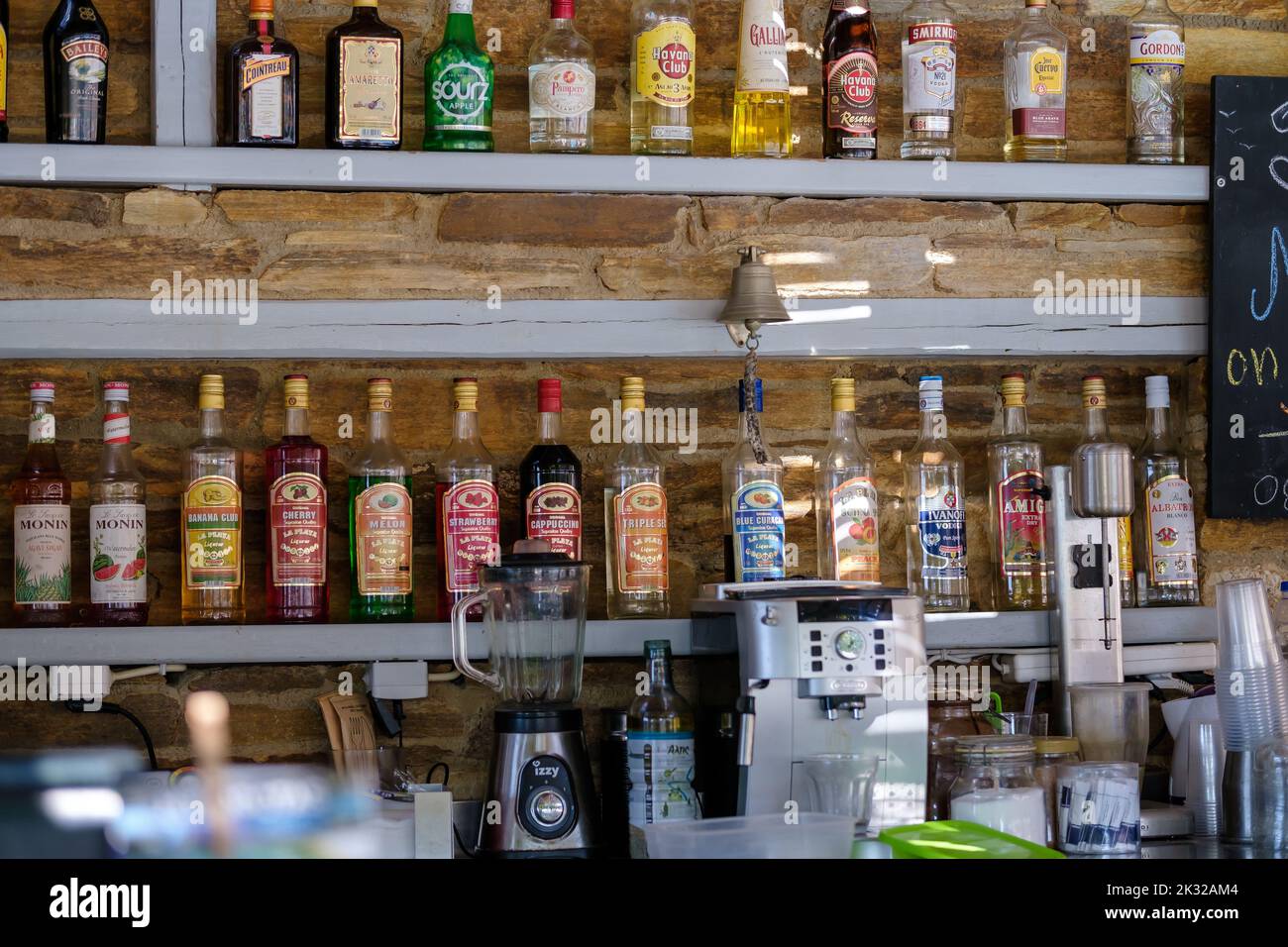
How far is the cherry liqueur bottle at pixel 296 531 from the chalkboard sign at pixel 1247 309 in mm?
1529

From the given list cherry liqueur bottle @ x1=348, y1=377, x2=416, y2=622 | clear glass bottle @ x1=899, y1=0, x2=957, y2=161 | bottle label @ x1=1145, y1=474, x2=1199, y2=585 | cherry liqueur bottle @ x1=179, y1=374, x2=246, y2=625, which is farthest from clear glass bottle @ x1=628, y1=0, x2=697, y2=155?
bottle label @ x1=1145, y1=474, x2=1199, y2=585

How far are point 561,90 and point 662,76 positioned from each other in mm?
171

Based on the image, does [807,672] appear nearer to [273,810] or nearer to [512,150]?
[273,810]

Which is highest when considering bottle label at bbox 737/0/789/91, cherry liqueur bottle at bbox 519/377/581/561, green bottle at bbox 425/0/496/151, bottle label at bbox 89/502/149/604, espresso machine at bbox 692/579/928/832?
bottle label at bbox 737/0/789/91

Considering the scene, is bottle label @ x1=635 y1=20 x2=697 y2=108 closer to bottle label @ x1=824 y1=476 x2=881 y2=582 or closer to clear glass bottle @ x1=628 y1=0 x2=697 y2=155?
clear glass bottle @ x1=628 y1=0 x2=697 y2=155

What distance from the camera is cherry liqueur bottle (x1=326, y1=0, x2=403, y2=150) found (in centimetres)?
252

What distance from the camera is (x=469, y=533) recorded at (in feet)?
8.23

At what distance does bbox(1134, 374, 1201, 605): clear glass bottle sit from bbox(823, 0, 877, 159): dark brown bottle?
66 cm

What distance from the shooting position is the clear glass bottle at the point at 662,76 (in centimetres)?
258

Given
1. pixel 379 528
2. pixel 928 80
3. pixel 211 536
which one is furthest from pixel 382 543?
pixel 928 80

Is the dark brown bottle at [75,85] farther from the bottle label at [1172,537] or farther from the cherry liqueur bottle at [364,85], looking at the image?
the bottle label at [1172,537]

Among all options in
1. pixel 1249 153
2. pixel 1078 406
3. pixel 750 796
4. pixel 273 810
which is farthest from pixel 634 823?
pixel 1249 153

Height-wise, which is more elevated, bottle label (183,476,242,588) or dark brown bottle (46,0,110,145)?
dark brown bottle (46,0,110,145)

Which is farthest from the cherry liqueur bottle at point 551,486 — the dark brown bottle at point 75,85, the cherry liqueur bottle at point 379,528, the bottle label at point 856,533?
the dark brown bottle at point 75,85
